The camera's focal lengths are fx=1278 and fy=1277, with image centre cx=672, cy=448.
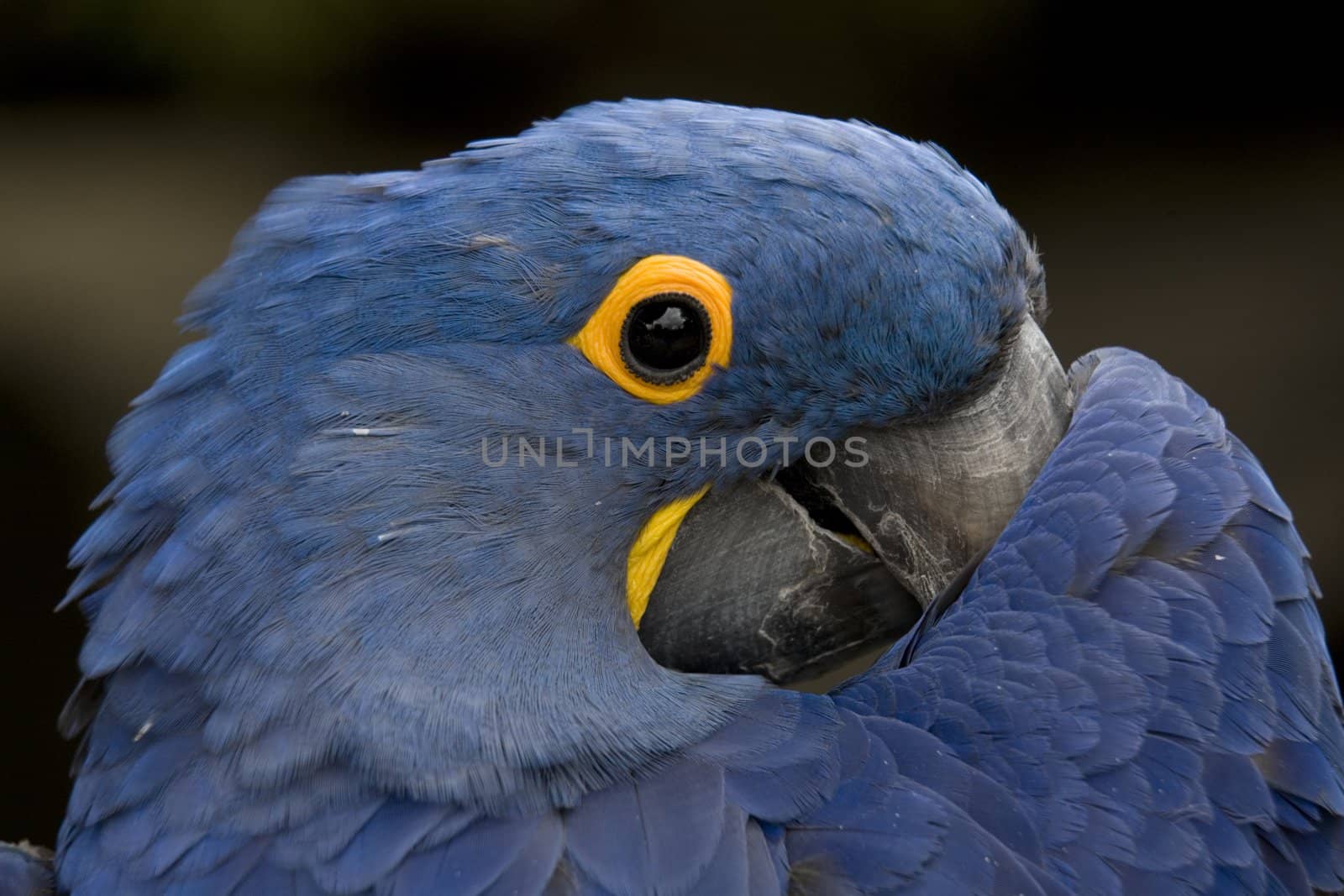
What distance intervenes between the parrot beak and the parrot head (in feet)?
0.06

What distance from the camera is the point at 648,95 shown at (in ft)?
12.1

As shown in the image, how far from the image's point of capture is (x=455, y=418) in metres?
1.42

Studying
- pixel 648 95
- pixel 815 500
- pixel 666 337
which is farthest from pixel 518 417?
pixel 648 95

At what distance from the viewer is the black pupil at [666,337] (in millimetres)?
1420

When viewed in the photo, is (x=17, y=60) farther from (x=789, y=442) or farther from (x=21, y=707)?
(x=789, y=442)

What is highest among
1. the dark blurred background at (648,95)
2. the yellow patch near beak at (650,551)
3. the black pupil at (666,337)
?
the black pupil at (666,337)

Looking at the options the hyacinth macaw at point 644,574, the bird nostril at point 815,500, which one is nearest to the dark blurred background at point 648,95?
the hyacinth macaw at point 644,574

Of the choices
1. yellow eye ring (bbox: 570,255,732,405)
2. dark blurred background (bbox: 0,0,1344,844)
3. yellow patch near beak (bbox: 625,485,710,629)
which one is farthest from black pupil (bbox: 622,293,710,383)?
dark blurred background (bbox: 0,0,1344,844)

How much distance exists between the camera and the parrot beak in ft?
5.18

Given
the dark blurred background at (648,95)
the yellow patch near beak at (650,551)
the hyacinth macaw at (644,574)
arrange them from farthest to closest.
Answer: the dark blurred background at (648,95), the yellow patch near beak at (650,551), the hyacinth macaw at (644,574)

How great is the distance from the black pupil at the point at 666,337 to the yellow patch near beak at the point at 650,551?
166 mm

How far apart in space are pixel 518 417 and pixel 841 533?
456 millimetres

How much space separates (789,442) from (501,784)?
514mm

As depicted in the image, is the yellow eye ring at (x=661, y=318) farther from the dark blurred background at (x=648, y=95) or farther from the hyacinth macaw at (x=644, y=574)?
the dark blurred background at (x=648, y=95)
